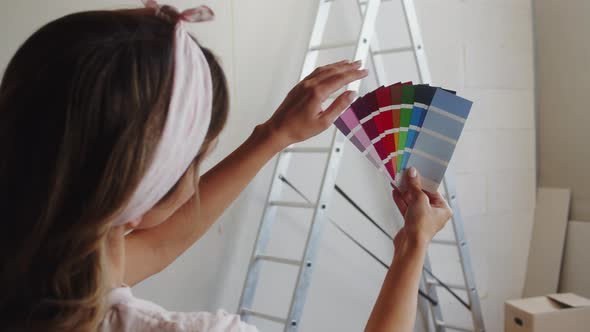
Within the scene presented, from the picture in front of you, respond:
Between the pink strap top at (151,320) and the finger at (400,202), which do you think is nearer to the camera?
the pink strap top at (151,320)

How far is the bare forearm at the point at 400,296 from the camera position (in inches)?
34.8

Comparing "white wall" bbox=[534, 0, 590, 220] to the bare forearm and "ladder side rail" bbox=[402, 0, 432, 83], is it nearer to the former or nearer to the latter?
"ladder side rail" bbox=[402, 0, 432, 83]

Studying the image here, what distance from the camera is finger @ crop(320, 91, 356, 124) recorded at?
1136 millimetres

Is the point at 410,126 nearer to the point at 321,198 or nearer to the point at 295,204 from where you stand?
the point at 321,198

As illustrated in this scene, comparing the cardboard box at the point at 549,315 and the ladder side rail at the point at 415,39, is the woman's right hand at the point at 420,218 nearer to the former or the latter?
the ladder side rail at the point at 415,39

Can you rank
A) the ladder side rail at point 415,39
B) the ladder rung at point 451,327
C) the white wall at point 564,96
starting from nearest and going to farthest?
the ladder side rail at point 415,39 → the ladder rung at point 451,327 → the white wall at point 564,96

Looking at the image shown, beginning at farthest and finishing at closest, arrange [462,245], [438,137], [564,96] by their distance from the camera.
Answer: [564,96] → [462,245] → [438,137]

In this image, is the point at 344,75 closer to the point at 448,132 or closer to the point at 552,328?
the point at 448,132

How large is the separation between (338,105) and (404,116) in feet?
0.64

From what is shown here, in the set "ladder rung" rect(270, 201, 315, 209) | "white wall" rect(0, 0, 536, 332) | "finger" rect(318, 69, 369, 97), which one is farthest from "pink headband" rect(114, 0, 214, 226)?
"ladder rung" rect(270, 201, 315, 209)

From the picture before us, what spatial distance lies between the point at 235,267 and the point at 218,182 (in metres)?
0.98

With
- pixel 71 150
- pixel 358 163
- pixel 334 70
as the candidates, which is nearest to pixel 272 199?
pixel 358 163

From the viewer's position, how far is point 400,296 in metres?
0.90

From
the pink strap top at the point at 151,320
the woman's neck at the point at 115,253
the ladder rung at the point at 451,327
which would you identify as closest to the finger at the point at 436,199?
the pink strap top at the point at 151,320
